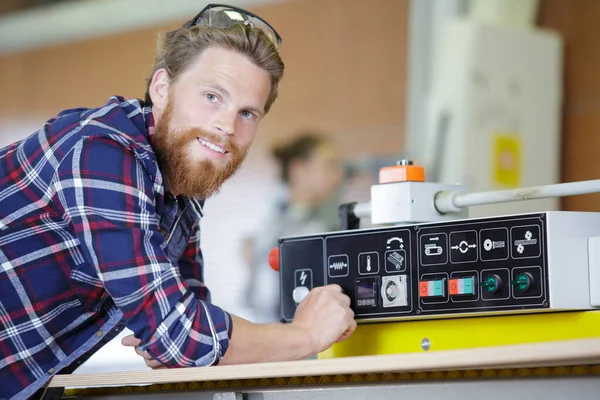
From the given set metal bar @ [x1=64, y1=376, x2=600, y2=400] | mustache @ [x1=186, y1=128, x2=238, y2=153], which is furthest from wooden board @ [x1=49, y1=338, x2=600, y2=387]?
mustache @ [x1=186, y1=128, x2=238, y2=153]

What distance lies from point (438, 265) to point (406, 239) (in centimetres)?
6

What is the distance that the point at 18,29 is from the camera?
5.66 meters

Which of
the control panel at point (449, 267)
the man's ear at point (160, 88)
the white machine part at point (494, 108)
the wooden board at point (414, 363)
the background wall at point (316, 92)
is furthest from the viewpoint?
the background wall at point (316, 92)

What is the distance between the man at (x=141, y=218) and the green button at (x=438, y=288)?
0.13m

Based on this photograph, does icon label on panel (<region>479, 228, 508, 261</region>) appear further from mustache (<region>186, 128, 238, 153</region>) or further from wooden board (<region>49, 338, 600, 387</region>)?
mustache (<region>186, 128, 238, 153</region>)

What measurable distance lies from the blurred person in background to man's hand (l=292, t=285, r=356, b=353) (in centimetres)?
260

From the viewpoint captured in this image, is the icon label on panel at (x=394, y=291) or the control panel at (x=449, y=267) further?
the icon label on panel at (x=394, y=291)

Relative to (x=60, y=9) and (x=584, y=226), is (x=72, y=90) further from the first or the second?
(x=584, y=226)

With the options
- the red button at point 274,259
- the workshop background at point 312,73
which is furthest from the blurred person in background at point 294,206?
the red button at point 274,259

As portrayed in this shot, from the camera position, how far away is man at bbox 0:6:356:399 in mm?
1233

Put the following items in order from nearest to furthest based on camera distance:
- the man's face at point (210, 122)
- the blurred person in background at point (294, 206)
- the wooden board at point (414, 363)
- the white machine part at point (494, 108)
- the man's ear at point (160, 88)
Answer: the wooden board at point (414, 363) → the man's face at point (210, 122) → the man's ear at point (160, 88) → the white machine part at point (494, 108) → the blurred person in background at point (294, 206)

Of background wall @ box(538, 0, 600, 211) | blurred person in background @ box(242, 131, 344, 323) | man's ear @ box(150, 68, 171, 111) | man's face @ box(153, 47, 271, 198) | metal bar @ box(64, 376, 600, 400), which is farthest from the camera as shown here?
blurred person in background @ box(242, 131, 344, 323)

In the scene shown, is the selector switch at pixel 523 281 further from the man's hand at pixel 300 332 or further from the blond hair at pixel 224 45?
the blond hair at pixel 224 45

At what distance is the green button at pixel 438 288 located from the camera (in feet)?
4.13
